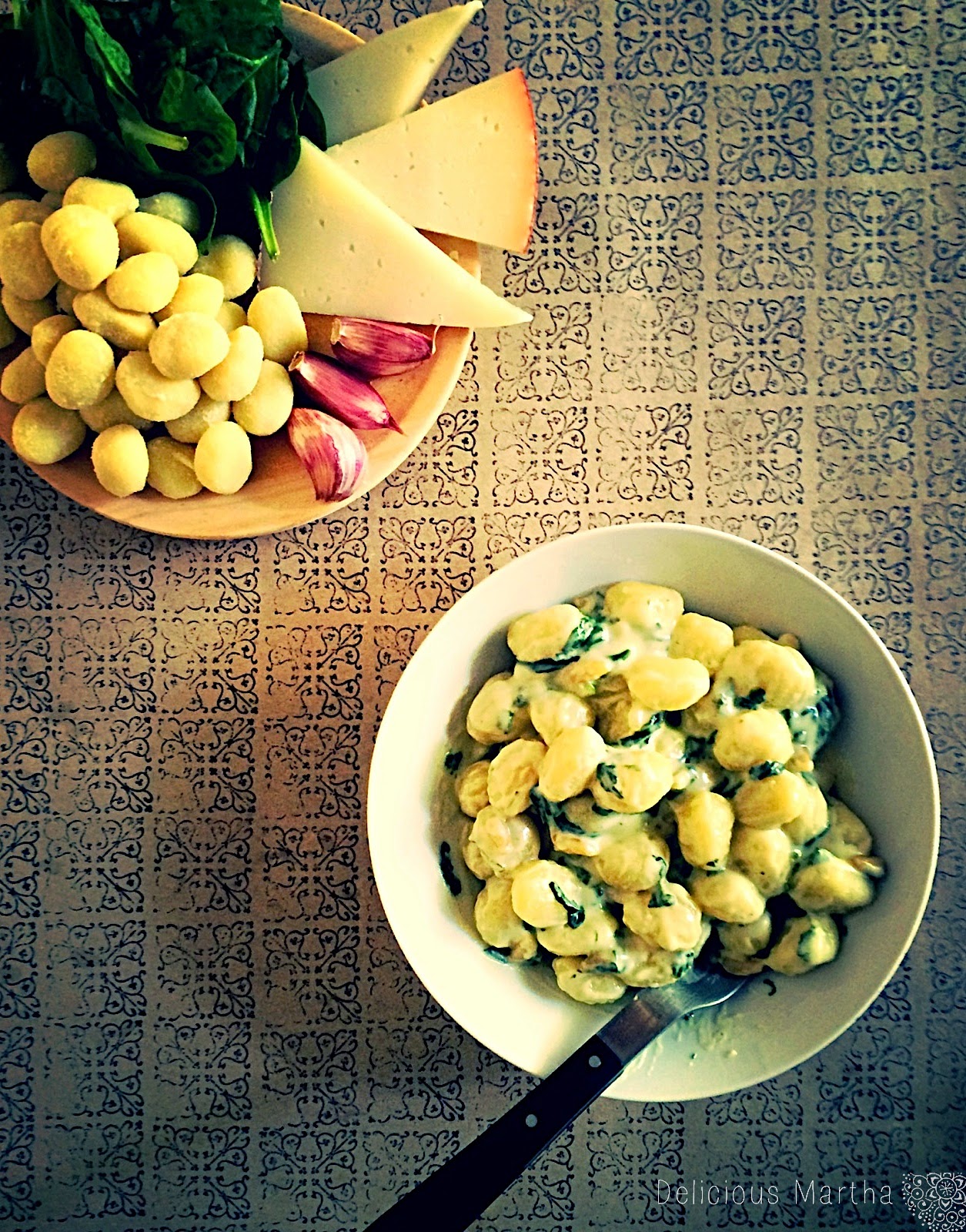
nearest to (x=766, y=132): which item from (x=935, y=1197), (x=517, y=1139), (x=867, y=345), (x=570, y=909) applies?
(x=867, y=345)

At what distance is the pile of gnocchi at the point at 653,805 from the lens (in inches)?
24.9

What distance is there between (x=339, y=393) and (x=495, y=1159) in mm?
509

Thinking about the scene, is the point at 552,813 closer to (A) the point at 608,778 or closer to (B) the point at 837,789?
(A) the point at 608,778

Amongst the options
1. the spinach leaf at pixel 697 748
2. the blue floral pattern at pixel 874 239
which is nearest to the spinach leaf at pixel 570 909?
the spinach leaf at pixel 697 748

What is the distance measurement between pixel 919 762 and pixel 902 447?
29 cm

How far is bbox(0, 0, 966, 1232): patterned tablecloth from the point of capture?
31.5 inches

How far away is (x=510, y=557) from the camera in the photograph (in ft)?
2.63

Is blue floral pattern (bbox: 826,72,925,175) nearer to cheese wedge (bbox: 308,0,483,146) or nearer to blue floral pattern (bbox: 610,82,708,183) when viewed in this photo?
blue floral pattern (bbox: 610,82,708,183)

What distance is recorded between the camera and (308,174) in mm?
703

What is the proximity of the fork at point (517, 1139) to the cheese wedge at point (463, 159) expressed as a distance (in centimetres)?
56

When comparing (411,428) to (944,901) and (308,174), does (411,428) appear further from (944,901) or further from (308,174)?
(944,901)

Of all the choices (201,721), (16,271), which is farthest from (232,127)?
(201,721)

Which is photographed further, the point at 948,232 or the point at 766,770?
the point at 948,232

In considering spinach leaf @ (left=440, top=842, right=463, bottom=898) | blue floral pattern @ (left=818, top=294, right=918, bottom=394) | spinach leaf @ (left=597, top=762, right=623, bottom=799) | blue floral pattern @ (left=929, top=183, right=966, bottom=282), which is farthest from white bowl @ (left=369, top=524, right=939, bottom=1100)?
blue floral pattern @ (left=929, top=183, right=966, bottom=282)
